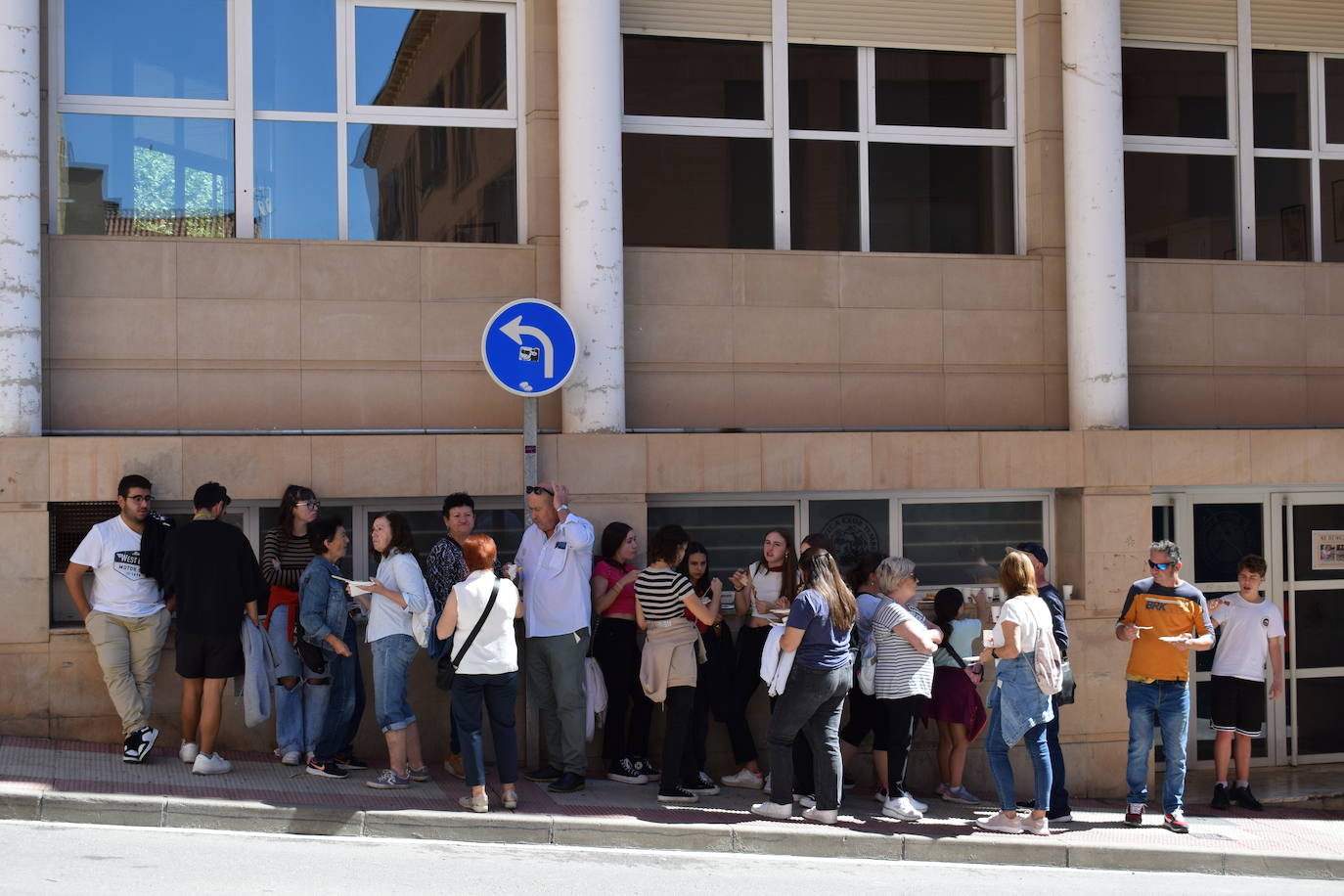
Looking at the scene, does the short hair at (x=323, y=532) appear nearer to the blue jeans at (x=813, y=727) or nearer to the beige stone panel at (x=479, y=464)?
the beige stone panel at (x=479, y=464)

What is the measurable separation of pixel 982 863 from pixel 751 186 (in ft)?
18.3

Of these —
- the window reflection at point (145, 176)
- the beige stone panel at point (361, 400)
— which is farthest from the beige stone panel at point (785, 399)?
the window reflection at point (145, 176)

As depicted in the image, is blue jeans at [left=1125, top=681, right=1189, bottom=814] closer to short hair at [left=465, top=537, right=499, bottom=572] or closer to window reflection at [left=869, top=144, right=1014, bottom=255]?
window reflection at [left=869, top=144, right=1014, bottom=255]

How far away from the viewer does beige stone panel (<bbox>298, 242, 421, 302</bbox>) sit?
10250mm

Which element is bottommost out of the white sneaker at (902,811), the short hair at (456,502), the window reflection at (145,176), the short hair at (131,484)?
the white sneaker at (902,811)

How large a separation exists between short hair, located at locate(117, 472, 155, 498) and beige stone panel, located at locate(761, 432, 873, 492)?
4492mm

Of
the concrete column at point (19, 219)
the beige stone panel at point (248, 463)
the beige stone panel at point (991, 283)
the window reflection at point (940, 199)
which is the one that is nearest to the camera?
the concrete column at point (19, 219)

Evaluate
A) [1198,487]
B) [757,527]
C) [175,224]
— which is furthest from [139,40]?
[1198,487]

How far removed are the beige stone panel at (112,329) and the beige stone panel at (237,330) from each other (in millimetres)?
104

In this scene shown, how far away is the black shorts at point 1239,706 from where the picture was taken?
10453 millimetres

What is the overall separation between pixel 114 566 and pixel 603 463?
3479mm

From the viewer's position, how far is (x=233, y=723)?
31.9ft

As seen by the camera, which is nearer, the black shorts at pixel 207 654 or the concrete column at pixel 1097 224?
the black shorts at pixel 207 654

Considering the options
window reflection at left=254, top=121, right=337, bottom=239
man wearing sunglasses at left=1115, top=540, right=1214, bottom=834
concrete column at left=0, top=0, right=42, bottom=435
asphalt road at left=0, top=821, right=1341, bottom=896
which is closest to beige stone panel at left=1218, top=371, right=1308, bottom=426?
man wearing sunglasses at left=1115, top=540, right=1214, bottom=834
